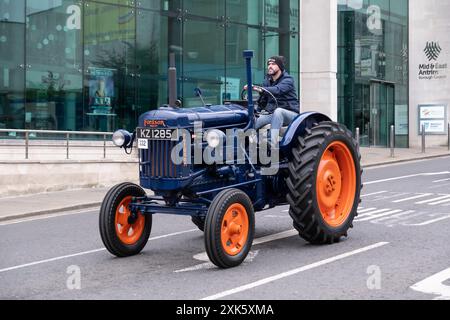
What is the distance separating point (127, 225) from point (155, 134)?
1.26m

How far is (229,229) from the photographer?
7695 millimetres

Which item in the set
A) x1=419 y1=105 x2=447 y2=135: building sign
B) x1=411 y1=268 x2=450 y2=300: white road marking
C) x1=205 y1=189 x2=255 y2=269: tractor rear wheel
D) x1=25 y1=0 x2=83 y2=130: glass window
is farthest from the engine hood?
x1=419 y1=105 x2=447 y2=135: building sign

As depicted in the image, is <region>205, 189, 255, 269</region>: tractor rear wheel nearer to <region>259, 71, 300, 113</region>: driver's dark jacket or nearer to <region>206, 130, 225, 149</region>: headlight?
<region>206, 130, 225, 149</region>: headlight

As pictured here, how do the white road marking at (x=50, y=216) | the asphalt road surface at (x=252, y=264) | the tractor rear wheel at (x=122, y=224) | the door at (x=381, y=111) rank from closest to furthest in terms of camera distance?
the asphalt road surface at (x=252, y=264)
the tractor rear wheel at (x=122, y=224)
the white road marking at (x=50, y=216)
the door at (x=381, y=111)

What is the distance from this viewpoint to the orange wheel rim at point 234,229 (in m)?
7.66

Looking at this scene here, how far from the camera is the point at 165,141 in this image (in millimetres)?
8039

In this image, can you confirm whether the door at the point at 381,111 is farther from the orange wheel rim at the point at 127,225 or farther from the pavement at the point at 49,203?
the orange wheel rim at the point at 127,225

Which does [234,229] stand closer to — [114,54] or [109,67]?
[109,67]

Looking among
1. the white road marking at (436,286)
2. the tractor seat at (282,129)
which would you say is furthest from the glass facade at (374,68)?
the white road marking at (436,286)

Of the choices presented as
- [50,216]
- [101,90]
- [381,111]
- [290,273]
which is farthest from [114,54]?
[381,111]

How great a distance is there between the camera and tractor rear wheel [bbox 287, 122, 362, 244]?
8648 mm

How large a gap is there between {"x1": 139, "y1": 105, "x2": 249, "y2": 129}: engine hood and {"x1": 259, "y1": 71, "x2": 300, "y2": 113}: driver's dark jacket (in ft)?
1.70

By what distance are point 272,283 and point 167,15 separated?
61.5 ft

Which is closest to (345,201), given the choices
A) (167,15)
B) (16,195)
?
(16,195)
